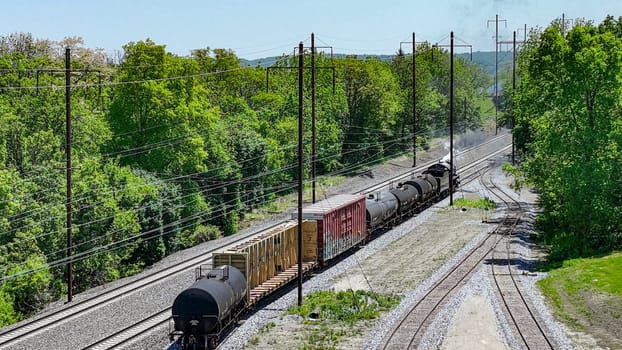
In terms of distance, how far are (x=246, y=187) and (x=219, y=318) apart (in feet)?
142

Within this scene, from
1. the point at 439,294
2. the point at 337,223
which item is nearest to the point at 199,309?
the point at 439,294

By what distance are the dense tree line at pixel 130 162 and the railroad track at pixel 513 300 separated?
20050 mm

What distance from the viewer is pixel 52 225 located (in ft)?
148

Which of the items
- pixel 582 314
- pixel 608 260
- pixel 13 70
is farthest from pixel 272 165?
pixel 582 314

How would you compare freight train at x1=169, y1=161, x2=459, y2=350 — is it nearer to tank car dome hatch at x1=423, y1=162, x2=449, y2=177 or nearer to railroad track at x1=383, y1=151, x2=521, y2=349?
railroad track at x1=383, y1=151, x2=521, y2=349

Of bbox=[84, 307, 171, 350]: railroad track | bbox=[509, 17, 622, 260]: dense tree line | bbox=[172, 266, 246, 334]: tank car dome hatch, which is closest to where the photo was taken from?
bbox=[172, 266, 246, 334]: tank car dome hatch

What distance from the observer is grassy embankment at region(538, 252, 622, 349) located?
Answer: 107 feet

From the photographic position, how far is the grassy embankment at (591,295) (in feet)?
107

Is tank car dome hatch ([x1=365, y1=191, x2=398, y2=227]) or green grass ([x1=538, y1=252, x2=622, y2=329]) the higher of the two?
tank car dome hatch ([x1=365, y1=191, x2=398, y2=227])

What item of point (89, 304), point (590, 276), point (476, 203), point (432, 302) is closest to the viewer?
point (432, 302)

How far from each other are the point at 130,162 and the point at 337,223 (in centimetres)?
2206

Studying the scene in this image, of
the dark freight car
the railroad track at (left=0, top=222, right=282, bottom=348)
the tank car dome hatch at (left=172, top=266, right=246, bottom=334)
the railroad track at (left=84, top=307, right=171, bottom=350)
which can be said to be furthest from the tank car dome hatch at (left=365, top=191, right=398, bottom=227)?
the tank car dome hatch at (left=172, top=266, right=246, bottom=334)

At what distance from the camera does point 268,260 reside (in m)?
36.2

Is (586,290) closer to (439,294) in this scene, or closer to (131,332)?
(439,294)
